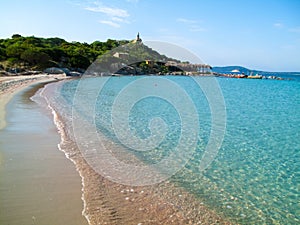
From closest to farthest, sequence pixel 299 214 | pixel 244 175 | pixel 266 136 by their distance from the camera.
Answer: pixel 299 214 → pixel 244 175 → pixel 266 136

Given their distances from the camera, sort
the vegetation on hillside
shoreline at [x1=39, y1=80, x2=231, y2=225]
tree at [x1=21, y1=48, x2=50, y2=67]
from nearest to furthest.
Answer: shoreline at [x1=39, y1=80, x2=231, y2=225], the vegetation on hillside, tree at [x1=21, y1=48, x2=50, y2=67]

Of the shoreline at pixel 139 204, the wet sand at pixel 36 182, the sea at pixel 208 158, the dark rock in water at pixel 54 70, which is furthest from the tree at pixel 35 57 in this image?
the shoreline at pixel 139 204

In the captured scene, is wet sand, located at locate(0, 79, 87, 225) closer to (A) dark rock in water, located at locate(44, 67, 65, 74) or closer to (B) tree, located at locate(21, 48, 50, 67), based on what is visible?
(A) dark rock in water, located at locate(44, 67, 65, 74)

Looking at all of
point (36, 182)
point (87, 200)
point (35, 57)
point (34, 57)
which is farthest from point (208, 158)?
point (35, 57)

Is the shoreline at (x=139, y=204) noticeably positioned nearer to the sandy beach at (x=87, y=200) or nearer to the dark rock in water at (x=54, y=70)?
the sandy beach at (x=87, y=200)

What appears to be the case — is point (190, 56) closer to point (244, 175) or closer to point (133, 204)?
point (244, 175)

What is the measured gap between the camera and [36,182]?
5.92 m

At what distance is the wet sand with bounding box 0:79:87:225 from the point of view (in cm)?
466

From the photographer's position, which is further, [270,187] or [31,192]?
[270,187]

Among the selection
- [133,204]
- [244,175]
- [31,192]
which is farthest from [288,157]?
[31,192]

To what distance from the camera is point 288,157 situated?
31.2 feet

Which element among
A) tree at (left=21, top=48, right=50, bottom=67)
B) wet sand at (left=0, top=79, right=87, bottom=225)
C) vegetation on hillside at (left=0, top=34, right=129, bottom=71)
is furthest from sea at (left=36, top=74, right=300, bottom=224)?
tree at (left=21, top=48, right=50, bottom=67)

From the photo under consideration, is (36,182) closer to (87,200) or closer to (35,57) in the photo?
(87,200)

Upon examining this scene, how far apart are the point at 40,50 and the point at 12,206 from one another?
5918 cm
